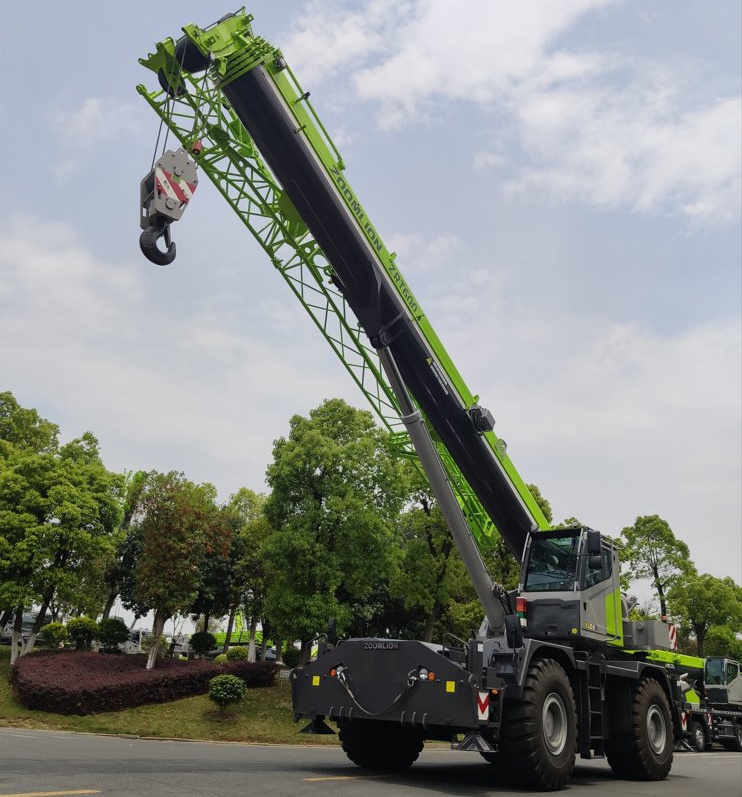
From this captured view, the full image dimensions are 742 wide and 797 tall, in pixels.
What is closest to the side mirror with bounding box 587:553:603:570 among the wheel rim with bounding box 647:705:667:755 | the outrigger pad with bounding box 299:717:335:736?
the wheel rim with bounding box 647:705:667:755

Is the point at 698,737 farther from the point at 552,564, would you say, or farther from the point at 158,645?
the point at 158,645

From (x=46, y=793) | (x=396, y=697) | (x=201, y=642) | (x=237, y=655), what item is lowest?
(x=46, y=793)

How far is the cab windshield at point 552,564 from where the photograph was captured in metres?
10.7

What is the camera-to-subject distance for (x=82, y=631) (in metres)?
30.8

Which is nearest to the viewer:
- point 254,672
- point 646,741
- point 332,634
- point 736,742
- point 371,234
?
point 332,634

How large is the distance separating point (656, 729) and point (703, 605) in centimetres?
2728

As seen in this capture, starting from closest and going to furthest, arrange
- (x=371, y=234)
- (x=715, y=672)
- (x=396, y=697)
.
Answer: (x=396, y=697), (x=371, y=234), (x=715, y=672)

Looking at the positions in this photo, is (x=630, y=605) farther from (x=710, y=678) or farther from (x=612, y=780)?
(x=710, y=678)

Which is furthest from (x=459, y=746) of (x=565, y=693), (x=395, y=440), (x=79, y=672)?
(x=79, y=672)

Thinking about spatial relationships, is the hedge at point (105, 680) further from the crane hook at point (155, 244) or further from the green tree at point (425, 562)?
the crane hook at point (155, 244)

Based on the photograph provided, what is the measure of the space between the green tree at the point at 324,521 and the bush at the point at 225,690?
291cm

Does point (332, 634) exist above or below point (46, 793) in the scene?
above

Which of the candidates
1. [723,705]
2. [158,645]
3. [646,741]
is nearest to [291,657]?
[158,645]

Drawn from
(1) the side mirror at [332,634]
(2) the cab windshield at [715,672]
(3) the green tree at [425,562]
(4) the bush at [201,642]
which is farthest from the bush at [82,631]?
(1) the side mirror at [332,634]
